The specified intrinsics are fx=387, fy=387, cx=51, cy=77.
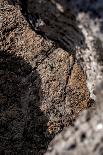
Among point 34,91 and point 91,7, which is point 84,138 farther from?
point 34,91

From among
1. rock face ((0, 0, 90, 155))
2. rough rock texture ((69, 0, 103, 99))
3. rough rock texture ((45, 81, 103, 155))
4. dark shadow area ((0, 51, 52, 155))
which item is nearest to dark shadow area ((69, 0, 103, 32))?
rough rock texture ((69, 0, 103, 99))

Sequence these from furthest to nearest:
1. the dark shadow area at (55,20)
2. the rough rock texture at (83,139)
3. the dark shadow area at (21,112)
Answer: the dark shadow area at (21,112), the dark shadow area at (55,20), the rough rock texture at (83,139)

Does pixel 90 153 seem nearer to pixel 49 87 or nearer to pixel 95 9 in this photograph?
pixel 95 9

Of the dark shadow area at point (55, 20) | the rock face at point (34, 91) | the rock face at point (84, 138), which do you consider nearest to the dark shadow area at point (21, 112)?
the rock face at point (34, 91)

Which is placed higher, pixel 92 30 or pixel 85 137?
pixel 92 30

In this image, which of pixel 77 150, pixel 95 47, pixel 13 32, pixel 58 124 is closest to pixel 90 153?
pixel 77 150

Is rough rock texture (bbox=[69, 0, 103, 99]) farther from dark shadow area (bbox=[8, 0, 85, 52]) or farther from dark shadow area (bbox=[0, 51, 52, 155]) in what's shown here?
dark shadow area (bbox=[0, 51, 52, 155])

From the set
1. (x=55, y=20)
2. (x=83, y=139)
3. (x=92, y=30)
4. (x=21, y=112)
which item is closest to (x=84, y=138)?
(x=83, y=139)

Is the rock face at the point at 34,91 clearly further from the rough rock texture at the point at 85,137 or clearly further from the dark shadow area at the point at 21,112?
the rough rock texture at the point at 85,137
